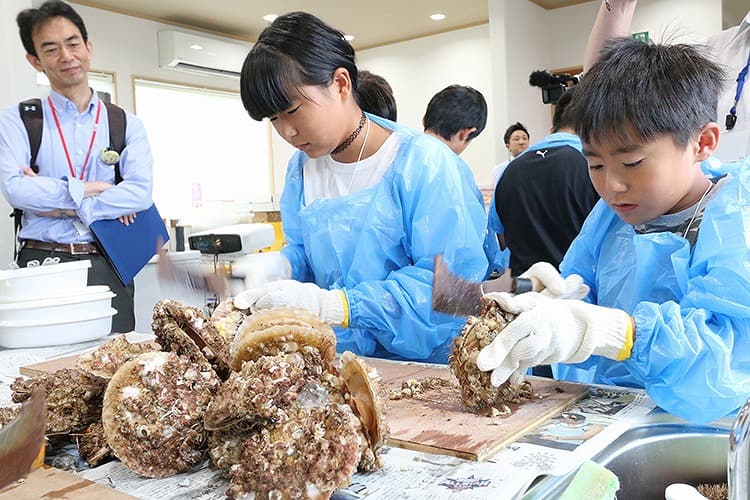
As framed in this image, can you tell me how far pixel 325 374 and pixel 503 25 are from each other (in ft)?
18.5

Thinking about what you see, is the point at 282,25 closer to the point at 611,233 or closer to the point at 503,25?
the point at 611,233

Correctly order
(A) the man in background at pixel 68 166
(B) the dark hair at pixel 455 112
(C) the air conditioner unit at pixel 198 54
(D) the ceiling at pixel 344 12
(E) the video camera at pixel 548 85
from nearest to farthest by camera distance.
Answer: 1. (A) the man in background at pixel 68 166
2. (E) the video camera at pixel 548 85
3. (B) the dark hair at pixel 455 112
4. (D) the ceiling at pixel 344 12
5. (C) the air conditioner unit at pixel 198 54

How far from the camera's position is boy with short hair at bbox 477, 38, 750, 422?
3.23 ft

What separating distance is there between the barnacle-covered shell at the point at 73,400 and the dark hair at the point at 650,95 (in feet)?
2.96

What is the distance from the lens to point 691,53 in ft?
3.75

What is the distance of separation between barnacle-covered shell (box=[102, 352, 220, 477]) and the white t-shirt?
90 cm

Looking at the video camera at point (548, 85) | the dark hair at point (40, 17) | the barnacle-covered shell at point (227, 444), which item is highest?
the dark hair at point (40, 17)

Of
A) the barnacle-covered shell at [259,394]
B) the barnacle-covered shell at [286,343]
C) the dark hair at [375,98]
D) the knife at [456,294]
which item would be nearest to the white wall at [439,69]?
the dark hair at [375,98]

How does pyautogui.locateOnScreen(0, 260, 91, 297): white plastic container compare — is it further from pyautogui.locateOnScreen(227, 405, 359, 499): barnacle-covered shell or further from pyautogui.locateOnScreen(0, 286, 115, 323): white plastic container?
pyautogui.locateOnScreen(227, 405, 359, 499): barnacle-covered shell

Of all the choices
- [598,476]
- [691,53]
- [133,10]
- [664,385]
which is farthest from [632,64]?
[133,10]

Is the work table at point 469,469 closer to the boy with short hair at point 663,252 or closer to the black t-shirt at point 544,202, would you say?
the boy with short hair at point 663,252

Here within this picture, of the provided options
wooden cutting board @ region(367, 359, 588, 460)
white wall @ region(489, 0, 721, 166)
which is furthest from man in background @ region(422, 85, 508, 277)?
white wall @ region(489, 0, 721, 166)

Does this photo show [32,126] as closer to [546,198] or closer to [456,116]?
[456,116]

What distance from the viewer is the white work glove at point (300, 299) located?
4.56ft
